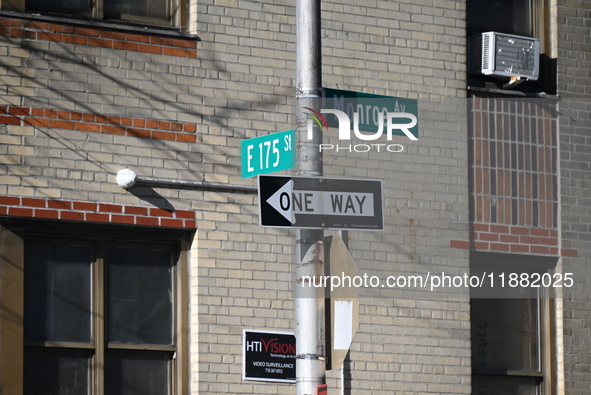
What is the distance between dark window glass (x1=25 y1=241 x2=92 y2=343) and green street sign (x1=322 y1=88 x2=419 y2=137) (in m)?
2.73

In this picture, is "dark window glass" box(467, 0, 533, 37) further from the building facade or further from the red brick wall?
the red brick wall

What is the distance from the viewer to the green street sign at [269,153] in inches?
340

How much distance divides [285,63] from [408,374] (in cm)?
317

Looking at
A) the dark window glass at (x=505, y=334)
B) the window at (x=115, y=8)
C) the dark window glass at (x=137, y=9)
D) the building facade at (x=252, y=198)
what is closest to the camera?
the building facade at (x=252, y=198)

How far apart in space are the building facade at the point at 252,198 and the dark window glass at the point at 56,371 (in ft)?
0.06

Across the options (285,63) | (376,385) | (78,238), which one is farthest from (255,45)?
(376,385)

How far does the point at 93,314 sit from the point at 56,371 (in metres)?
0.58

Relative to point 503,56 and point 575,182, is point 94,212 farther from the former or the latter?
point 575,182

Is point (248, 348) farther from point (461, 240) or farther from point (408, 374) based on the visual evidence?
point (461, 240)

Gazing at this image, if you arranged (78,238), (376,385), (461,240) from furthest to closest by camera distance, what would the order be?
(461,240) < (376,385) < (78,238)

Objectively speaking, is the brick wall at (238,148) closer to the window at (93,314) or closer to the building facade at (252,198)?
the building facade at (252,198)

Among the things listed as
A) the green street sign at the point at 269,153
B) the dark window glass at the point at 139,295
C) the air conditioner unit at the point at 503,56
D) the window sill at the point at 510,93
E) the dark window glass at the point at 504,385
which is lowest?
the dark window glass at the point at 504,385

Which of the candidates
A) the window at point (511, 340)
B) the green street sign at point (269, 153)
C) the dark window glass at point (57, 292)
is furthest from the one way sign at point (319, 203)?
the window at point (511, 340)

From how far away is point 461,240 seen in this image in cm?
1186
